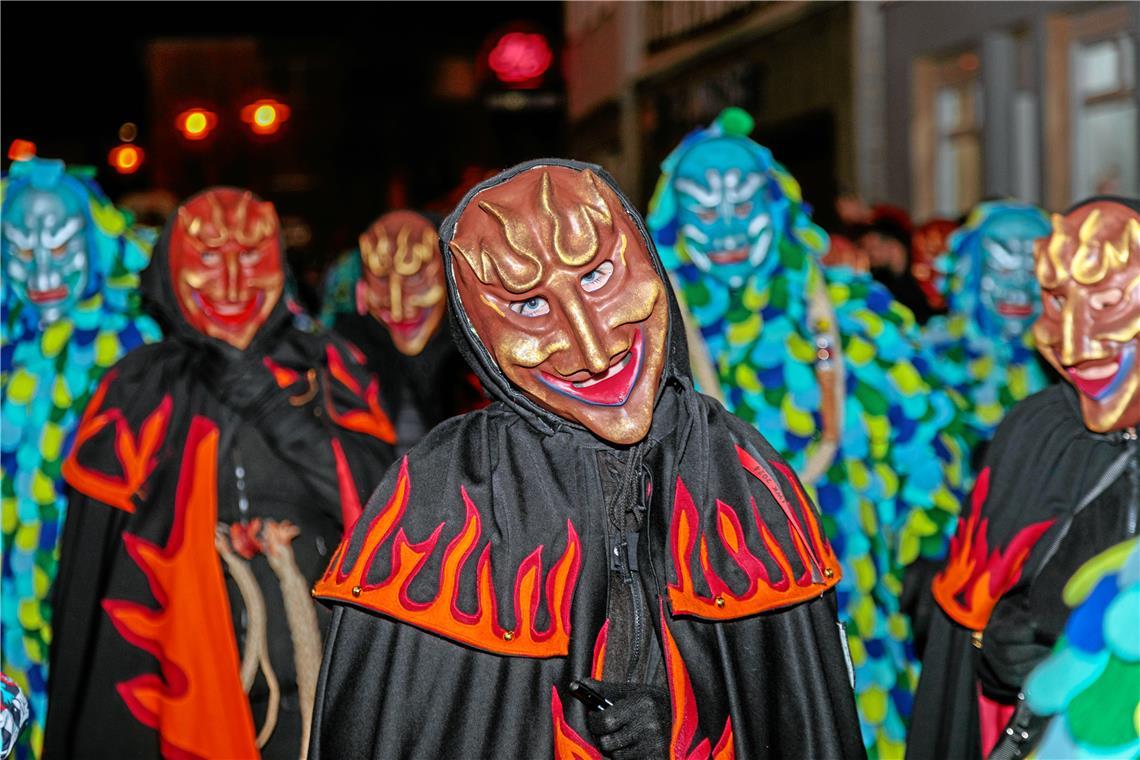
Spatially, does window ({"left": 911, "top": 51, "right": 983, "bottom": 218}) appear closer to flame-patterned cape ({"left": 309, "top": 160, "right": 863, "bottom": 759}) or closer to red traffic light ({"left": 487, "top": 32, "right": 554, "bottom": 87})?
red traffic light ({"left": 487, "top": 32, "right": 554, "bottom": 87})

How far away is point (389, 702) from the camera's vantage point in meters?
2.98

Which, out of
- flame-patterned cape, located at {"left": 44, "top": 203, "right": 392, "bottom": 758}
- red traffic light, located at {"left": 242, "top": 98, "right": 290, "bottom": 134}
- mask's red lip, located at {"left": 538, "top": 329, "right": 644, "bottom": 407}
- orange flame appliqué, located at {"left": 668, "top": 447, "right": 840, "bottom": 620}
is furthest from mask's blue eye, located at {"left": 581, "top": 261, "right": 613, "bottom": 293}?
red traffic light, located at {"left": 242, "top": 98, "right": 290, "bottom": 134}

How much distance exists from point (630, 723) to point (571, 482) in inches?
17.1

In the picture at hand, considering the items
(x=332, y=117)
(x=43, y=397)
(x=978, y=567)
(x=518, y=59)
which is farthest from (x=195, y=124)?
(x=332, y=117)

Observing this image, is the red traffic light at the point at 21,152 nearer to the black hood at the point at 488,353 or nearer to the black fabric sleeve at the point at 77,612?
the black fabric sleeve at the point at 77,612

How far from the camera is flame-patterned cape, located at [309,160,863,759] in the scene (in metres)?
2.98

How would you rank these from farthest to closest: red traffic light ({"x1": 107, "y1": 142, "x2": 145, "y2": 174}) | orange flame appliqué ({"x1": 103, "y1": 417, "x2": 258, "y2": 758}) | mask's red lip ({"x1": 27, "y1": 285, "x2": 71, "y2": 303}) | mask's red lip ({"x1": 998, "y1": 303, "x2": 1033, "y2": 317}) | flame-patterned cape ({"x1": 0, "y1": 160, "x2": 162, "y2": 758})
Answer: red traffic light ({"x1": 107, "y1": 142, "x2": 145, "y2": 174}), mask's red lip ({"x1": 998, "y1": 303, "x2": 1033, "y2": 317}), mask's red lip ({"x1": 27, "y1": 285, "x2": 71, "y2": 303}), flame-patterned cape ({"x1": 0, "y1": 160, "x2": 162, "y2": 758}), orange flame appliqué ({"x1": 103, "y1": 417, "x2": 258, "y2": 758})

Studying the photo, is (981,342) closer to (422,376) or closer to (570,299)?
(422,376)

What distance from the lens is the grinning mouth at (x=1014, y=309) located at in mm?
6506

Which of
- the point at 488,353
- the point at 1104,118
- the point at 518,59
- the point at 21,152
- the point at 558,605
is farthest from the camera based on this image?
the point at 518,59

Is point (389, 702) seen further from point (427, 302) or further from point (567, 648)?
point (427, 302)

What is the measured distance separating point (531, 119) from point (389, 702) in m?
15.8

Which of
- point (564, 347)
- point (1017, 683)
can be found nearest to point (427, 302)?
point (1017, 683)

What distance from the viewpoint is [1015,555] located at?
13.3 feet
